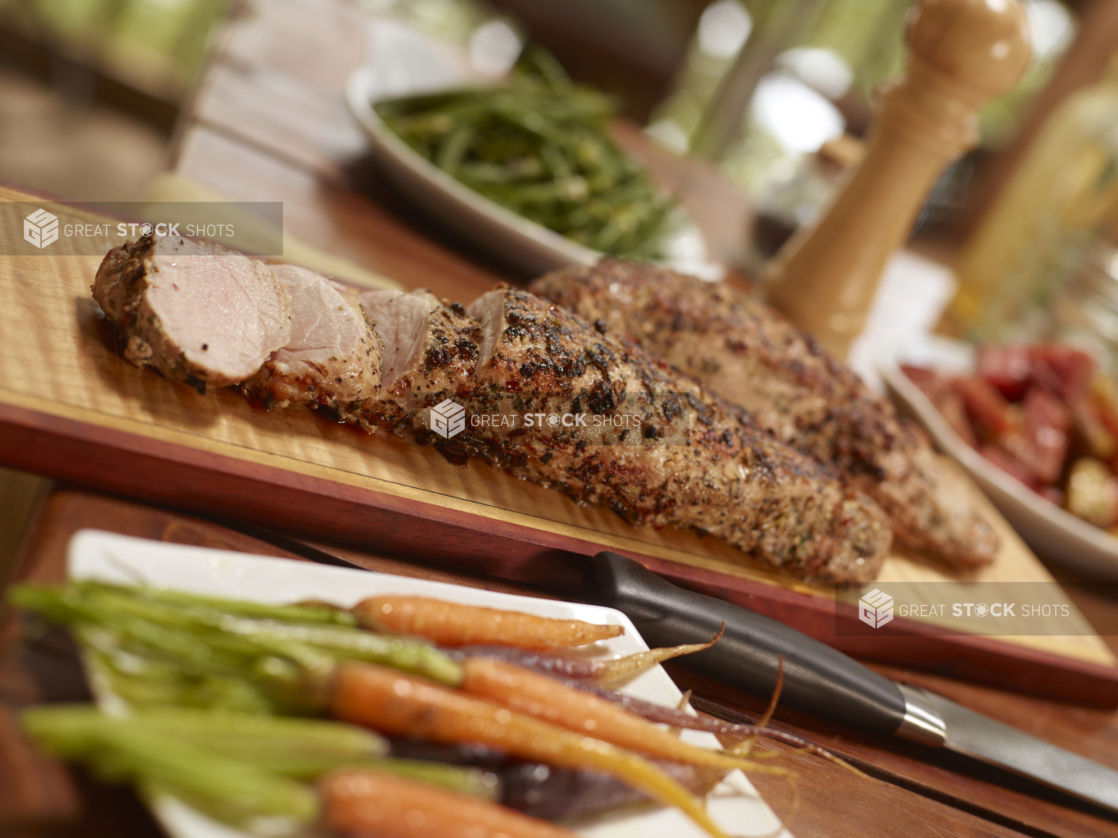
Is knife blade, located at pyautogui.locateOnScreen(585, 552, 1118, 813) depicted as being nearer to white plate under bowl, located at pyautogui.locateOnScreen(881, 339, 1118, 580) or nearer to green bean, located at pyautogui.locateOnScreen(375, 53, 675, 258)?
white plate under bowl, located at pyautogui.locateOnScreen(881, 339, 1118, 580)

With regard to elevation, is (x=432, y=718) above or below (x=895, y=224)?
below

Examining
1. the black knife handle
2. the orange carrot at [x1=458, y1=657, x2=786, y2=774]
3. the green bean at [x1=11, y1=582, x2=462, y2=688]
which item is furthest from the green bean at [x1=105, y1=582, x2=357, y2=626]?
the black knife handle

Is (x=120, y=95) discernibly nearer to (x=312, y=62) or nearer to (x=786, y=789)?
(x=312, y=62)

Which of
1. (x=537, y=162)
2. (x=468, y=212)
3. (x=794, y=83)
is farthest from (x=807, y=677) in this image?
(x=794, y=83)

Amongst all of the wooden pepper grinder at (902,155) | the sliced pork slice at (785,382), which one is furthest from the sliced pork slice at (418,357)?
the wooden pepper grinder at (902,155)

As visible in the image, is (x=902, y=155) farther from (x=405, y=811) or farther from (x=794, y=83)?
(x=794, y=83)

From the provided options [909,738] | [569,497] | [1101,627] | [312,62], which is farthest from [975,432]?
[312,62]
